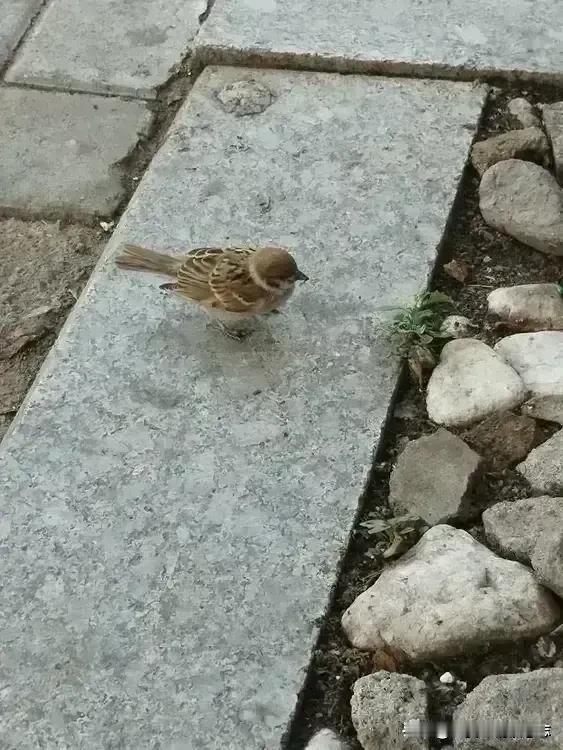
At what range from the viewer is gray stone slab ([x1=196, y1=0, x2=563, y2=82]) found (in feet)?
14.1

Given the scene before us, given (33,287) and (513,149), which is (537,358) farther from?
(33,287)

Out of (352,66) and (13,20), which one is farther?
(13,20)

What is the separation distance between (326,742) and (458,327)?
4.90 feet

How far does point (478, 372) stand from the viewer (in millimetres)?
3219

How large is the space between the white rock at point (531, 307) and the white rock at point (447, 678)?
1298 mm

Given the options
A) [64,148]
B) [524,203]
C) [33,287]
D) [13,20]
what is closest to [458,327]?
[524,203]

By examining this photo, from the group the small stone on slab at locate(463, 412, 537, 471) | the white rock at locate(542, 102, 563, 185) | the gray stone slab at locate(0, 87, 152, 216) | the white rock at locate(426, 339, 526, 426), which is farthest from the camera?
the gray stone slab at locate(0, 87, 152, 216)

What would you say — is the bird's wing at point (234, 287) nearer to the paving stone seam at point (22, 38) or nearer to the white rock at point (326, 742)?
the white rock at point (326, 742)

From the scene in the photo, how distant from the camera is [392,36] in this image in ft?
14.6

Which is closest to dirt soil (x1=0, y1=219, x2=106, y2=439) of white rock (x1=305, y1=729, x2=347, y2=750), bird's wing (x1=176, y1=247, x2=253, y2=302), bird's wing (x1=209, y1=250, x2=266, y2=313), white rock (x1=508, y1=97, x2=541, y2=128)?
bird's wing (x1=176, y1=247, x2=253, y2=302)

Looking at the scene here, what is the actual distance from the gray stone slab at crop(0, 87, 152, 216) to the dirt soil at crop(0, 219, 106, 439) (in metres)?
0.12

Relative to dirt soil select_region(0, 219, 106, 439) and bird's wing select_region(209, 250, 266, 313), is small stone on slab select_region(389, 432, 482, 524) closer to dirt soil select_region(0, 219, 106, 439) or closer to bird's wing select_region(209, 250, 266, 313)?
bird's wing select_region(209, 250, 266, 313)

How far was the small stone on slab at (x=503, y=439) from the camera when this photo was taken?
3.05 meters

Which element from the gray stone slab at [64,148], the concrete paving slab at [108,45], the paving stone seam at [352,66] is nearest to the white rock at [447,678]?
the gray stone slab at [64,148]
